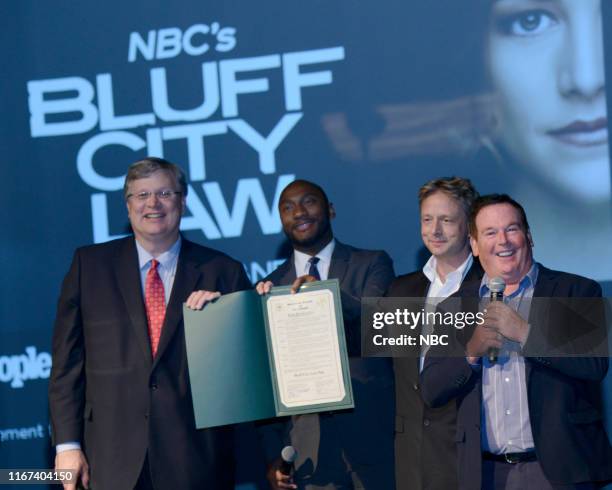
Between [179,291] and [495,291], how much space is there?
4.57 feet

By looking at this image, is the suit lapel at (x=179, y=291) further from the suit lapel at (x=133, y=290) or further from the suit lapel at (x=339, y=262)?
the suit lapel at (x=339, y=262)

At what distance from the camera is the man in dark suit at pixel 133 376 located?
3.89 m

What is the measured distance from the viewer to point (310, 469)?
13.2 ft

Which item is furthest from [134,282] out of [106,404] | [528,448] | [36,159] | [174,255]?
[528,448]

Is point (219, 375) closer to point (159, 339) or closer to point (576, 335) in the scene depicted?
point (159, 339)

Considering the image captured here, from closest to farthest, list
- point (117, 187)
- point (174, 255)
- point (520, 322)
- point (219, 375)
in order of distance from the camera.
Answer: point (520, 322)
point (219, 375)
point (174, 255)
point (117, 187)

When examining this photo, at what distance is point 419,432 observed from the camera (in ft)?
12.1

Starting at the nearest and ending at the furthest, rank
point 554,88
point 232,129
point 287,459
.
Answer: point 287,459
point 554,88
point 232,129

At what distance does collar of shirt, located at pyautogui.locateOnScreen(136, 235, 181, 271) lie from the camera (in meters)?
4.10

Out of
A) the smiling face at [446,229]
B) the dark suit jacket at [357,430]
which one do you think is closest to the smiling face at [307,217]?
the dark suit jacket at [357,430]

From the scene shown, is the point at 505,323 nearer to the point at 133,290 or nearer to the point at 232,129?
Result: the point at 133,290

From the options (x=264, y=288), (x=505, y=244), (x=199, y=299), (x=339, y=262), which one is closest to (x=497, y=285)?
(x=505, y=244)

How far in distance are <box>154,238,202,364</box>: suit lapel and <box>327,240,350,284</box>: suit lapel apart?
0.59 metres

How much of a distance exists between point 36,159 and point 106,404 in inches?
64.8
